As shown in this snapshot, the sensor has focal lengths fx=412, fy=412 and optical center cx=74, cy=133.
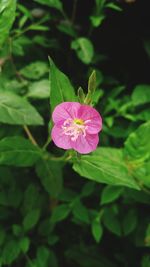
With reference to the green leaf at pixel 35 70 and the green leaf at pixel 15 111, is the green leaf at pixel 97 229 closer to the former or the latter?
the green leaf at pixel 15 111

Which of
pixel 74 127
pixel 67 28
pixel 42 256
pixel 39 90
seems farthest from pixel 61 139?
pixel 67 28

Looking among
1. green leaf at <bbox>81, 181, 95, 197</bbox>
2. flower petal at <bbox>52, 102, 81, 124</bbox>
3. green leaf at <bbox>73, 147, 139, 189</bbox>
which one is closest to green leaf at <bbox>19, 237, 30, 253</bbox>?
green leaf at <bbox>81, 181, 95, 197</bbox>

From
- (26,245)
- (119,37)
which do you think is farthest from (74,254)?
(119,37)

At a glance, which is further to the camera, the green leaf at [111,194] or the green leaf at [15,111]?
the green leaf at [111,194]

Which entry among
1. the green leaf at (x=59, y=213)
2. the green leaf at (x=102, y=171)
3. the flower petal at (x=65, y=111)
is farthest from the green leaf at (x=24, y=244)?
the flower petal at (x=65, y=111)

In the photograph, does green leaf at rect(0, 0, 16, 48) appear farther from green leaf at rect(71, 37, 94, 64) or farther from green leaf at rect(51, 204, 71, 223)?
green leaf at rect(51, 204, 71, 223)

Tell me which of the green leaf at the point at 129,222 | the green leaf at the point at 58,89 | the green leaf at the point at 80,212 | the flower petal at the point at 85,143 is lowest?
the green leaf at the point at 129,222
